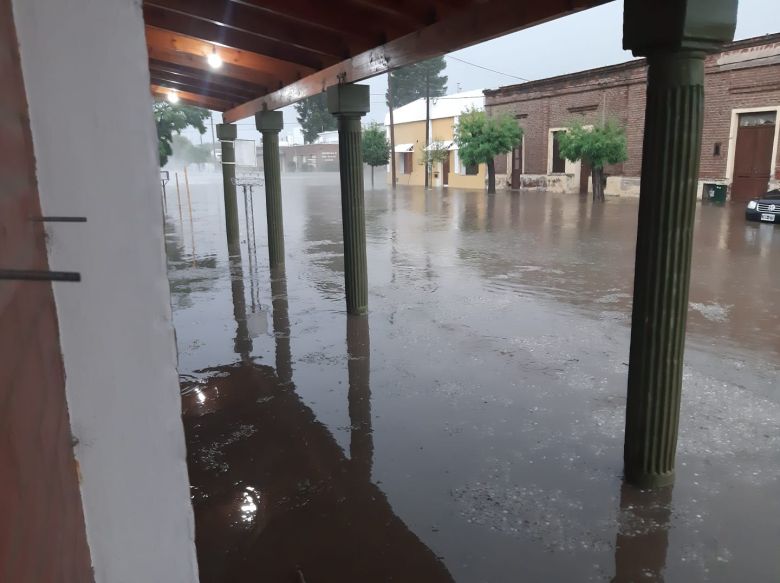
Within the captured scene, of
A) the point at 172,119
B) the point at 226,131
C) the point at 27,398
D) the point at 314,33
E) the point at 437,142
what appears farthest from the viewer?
the point at 437,142

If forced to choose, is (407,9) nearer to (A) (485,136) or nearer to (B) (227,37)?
(B) (227,37)

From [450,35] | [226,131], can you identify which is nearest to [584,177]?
[226,131]

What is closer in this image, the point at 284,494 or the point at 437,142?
the point at 284,494

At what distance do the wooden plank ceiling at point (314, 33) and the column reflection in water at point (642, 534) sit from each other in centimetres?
310

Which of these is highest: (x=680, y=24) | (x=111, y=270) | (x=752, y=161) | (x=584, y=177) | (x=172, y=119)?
(x=172, y=119)

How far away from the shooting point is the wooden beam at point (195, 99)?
36.7 ft

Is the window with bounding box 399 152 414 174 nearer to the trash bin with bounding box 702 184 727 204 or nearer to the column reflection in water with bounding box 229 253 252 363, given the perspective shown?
the trash bin with bounding box 702 184 727 204

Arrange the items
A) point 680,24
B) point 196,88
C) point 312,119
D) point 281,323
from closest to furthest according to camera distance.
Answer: point 680,24, point 281,323, point 196,88, point 312,119

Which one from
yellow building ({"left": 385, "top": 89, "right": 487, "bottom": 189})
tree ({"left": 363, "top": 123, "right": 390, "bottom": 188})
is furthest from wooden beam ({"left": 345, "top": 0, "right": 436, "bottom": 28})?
tree ({"left": 363, "top": 123, "right": 390, "bottom": 188})

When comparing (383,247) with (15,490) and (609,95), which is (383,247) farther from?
(609,95)

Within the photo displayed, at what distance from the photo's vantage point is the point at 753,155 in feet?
70.4

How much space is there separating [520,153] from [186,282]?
25.0 m

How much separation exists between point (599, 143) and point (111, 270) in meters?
25.3

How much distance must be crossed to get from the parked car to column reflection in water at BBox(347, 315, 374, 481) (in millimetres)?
13114
